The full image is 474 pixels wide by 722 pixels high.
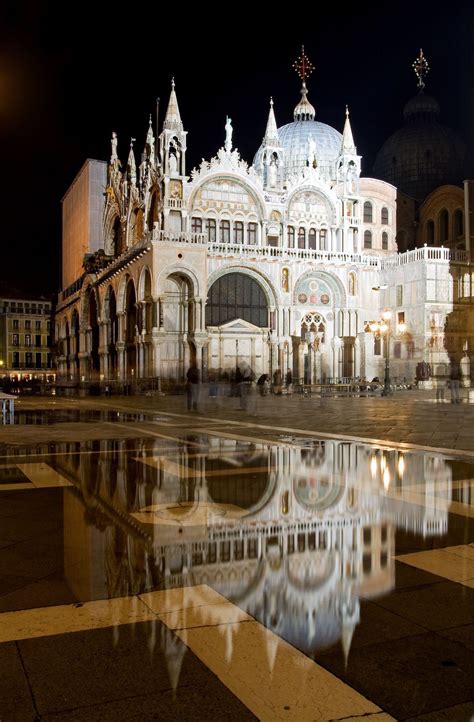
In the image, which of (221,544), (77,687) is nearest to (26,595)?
(77,687)

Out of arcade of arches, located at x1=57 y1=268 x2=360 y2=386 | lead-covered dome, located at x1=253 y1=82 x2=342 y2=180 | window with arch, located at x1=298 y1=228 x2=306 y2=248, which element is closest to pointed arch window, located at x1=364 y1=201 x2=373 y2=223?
lead-covered dome, located at x1=253 y1=82 x2=342 y2=180

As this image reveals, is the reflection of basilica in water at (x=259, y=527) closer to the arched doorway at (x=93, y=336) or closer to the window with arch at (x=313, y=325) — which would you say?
the window with arch at (x=313, y=325)

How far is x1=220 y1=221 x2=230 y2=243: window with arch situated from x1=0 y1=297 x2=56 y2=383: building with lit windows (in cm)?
4914

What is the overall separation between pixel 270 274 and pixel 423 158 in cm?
2293

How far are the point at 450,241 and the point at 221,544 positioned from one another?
180ft

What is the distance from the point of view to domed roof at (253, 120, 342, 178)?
191ft

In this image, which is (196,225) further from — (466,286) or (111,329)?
(466,286)

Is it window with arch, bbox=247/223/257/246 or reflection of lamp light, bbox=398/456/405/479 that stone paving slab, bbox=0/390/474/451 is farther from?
window with arch, bbox=247/223/257/246

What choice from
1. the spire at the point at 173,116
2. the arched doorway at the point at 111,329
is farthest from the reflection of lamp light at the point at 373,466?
the arched doorway at the point at 111,329

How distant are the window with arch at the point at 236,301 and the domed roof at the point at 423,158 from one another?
2178 centimetres

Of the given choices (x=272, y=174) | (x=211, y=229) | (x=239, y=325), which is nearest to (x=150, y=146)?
(x=211, y=229)

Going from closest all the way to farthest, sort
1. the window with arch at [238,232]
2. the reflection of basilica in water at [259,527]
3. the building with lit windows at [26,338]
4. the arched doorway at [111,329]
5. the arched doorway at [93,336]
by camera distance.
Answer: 1. the reflection of basilica in water at [259,527]
2. the window with arch at [238,232]
3. the arched doorway at [111,329]
4. the arched doorway at [93,336]
5. the building with lit windows at [26,338]

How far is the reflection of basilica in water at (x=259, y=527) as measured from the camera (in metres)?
4.46

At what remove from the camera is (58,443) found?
13.6 m
